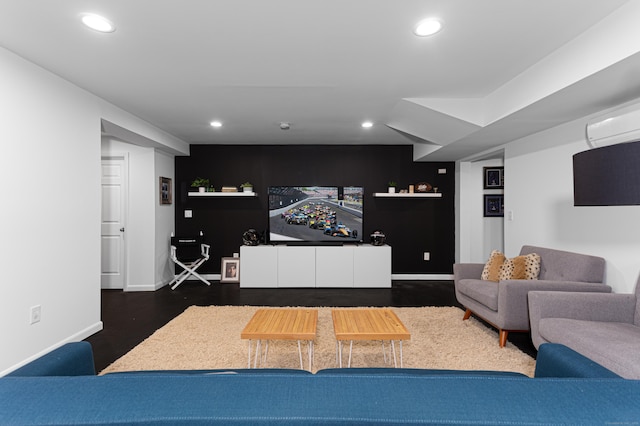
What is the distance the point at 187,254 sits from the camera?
5441 mm

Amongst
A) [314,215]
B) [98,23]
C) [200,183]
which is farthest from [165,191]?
[98,23]

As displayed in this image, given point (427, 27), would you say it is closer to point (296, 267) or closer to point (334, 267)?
point (334, 267)

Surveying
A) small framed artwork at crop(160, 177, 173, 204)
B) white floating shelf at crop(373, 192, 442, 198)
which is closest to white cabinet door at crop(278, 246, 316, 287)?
white floating shelf at crop(373, 192, 442, 198)

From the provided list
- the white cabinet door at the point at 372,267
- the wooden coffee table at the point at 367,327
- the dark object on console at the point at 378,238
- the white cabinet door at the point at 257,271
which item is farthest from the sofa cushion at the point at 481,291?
the white cabinet door at the point at 257,271

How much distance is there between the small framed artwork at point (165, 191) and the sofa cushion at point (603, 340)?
17.2 feet

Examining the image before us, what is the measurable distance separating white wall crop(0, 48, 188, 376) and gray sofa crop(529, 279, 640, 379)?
3799 mm

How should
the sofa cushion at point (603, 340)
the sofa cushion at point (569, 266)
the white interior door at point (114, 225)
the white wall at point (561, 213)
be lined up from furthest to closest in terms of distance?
the white interior door at point (114, 225) < the sofa cushion at point (569, 266) < the white wall at point (561, 213) < the sofa cushion at point (603, 340)

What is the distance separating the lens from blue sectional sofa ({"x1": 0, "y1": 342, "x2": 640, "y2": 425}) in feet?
2.31

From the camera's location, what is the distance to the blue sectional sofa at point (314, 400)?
2.31ft

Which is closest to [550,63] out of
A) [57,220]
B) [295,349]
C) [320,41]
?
[320,41]

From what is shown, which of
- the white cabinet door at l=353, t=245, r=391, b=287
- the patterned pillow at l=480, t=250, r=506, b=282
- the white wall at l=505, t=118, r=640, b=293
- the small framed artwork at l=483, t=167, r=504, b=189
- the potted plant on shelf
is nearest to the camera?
the white wall at l=505, t=118, r=640, b=293

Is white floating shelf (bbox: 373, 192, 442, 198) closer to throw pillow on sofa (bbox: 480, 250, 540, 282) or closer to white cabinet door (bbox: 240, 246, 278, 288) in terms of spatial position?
white cabinet door (bbox: 240, 246, 278, 288)

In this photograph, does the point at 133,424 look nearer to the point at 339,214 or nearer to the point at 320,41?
the point at 320,41

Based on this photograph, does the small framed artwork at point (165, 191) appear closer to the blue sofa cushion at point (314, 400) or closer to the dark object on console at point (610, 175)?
the blue sofa cushion at point (314, 400)
